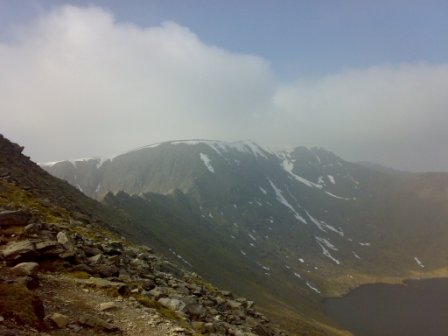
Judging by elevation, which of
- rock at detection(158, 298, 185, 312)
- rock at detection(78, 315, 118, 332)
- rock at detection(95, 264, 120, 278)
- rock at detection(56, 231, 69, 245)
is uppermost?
rock at detection(56, 231, 69, 245)

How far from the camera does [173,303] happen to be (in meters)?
26.1

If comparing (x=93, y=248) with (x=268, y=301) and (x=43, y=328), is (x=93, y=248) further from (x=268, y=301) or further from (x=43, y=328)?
(x=268, y=301)

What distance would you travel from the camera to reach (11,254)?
72.6ft

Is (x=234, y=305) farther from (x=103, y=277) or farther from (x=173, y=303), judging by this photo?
(x=103, y=277)

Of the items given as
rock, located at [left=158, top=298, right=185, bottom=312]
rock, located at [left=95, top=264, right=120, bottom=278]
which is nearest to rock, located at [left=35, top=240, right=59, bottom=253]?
rock, located at [left=95, top=264, right=120, bottom=278]

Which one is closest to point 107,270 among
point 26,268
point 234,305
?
point 26,268

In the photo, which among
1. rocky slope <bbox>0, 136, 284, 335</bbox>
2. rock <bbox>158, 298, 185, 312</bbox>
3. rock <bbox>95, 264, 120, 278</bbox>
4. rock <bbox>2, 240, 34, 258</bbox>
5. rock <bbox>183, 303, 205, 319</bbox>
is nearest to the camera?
rocky slope <bbox>0, 136, 284, 335</bbox>

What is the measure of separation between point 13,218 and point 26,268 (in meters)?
8.58

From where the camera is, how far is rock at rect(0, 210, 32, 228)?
27281 mm

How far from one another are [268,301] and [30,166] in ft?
463

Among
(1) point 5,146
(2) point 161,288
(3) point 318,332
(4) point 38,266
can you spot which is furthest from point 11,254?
(3) point 318,332

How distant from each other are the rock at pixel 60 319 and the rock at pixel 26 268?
4.05 m

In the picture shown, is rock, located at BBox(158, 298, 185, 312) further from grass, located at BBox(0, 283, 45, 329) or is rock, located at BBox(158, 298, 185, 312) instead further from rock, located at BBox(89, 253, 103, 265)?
grass, located at BBox(0, 283, 45, 329)

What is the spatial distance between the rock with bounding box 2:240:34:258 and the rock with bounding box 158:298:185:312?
29.5ft
